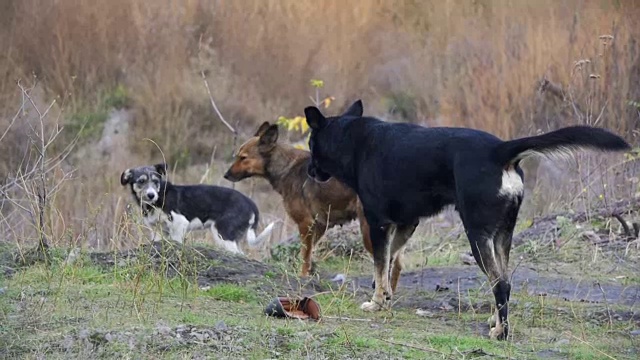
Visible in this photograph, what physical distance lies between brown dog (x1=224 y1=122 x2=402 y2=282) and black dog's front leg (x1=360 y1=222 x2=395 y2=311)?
1.43 metres

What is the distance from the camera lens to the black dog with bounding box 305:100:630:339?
25.8ft

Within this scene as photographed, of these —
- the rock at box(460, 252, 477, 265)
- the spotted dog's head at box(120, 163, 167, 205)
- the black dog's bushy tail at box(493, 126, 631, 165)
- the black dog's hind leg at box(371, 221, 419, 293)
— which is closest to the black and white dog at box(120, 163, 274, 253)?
the spotted dog's head at box(120, 163, 167, 205)

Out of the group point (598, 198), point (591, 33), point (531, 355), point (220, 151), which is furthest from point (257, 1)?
point (531, 355)

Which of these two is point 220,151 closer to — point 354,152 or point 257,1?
point 257,1

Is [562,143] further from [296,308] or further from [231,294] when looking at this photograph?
[231,294]

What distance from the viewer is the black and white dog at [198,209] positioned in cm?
1459

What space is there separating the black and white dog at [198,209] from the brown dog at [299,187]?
1814 millimetres

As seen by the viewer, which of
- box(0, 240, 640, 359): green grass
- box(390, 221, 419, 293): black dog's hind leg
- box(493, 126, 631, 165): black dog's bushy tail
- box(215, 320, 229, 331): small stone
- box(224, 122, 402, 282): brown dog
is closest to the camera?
box(0, 240, 640, 359): green grass

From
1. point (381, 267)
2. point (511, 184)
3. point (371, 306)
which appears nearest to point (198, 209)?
point (381, 267)

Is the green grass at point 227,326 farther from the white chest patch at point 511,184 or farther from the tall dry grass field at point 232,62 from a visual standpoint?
the tall dry grass field at point 232,62

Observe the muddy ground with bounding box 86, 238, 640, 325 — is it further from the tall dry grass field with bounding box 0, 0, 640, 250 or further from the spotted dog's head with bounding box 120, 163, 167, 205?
the tall dry grass field with bounding box 0, 0, 640, 250

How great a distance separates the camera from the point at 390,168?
896 centimetres

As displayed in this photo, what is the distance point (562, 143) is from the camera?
7707 millimetres

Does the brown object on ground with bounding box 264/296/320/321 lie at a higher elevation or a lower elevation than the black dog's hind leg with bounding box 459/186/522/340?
lower
